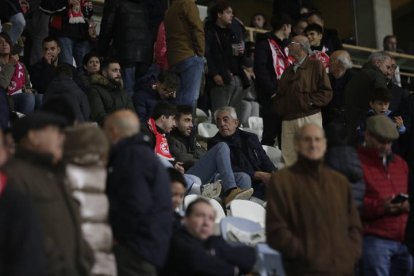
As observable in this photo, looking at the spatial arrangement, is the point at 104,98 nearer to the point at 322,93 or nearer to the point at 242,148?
the point at 242,148

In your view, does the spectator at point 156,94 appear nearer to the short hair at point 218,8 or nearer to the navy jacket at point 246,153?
Answer: the navy jacket at point 246,153

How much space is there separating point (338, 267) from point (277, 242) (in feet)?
1.37

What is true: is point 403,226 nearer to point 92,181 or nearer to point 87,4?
point 92,181

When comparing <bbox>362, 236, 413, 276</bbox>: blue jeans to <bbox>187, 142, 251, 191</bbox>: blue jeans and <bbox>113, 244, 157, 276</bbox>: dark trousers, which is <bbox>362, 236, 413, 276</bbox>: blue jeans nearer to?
<bbox>113, 244, 157, 276</bbox>: dark trousers

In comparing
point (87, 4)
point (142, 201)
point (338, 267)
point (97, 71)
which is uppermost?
point (87, 4)

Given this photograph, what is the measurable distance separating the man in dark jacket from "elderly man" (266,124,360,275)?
4000 mm

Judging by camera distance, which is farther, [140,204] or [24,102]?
[24,102]

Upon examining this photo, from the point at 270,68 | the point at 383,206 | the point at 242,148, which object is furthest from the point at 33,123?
the point at 270,68

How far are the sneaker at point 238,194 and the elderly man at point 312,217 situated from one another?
314cm

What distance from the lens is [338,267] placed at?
6875 mm

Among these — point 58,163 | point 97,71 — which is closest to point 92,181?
point 58,163

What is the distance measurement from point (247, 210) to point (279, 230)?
9.03 ft

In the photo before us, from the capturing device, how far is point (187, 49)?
482 inches

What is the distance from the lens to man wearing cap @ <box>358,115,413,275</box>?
760 centimetres
